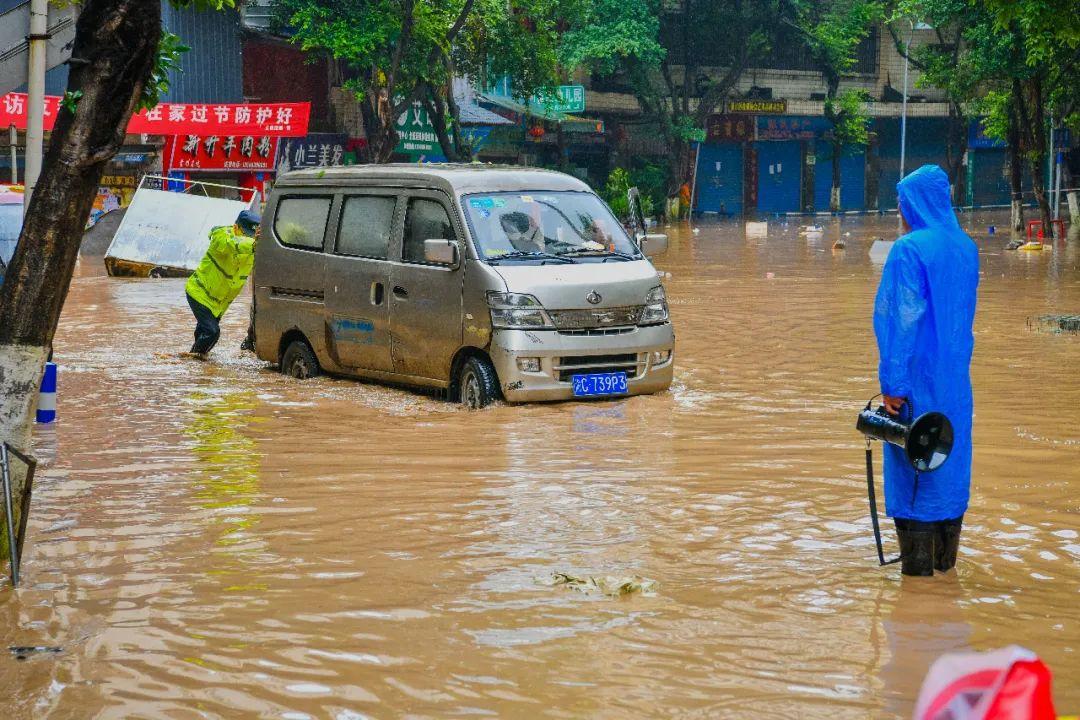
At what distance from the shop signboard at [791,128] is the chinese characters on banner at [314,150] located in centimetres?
2591

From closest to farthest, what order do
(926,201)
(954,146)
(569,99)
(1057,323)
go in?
(926,201), (1057,323), (569,99), (954,146)

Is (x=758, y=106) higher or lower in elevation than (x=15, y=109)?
higher

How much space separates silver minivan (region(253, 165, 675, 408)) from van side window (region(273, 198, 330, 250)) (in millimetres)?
19

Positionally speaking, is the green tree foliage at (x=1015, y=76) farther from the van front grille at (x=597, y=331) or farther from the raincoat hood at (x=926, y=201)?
the raincoat hood at (x=926, y=201)

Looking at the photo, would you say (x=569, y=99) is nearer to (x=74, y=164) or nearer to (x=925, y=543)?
(x=74, y=164)

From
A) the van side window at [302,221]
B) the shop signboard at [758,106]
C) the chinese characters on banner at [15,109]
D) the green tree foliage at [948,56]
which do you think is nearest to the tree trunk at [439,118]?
the chinese characters on banner at [15,109]

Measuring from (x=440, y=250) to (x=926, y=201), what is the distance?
17.4 feet

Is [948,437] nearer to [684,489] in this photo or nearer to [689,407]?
[684,489]

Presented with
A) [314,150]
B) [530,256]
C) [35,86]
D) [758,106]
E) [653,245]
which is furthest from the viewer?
[758,106]

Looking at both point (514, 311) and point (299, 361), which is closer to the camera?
point (514, 311)

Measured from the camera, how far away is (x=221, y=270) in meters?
14.2

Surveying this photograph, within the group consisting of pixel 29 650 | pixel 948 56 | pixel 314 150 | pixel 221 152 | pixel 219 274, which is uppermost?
pixel 948 56

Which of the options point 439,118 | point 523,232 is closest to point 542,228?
point 523,232

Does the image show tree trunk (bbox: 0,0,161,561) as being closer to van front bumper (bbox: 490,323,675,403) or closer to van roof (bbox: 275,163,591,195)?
van front bumper (bbox: 490,323,675,403)
